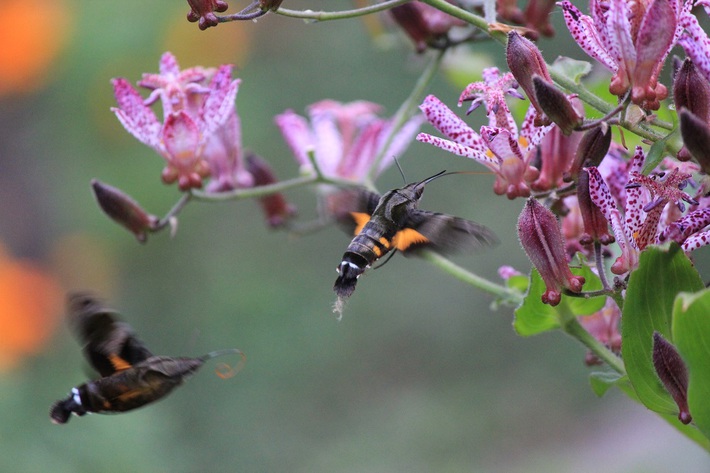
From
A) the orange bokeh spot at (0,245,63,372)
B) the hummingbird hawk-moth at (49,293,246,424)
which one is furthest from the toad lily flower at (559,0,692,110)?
the orange bokeh spot at (0,245,63,372)

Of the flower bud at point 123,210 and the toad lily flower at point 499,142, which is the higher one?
the toad lily flower at point 499,142

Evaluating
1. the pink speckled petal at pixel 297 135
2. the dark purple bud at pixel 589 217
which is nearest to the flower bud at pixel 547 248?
the dark purple bud at pixel 589 217

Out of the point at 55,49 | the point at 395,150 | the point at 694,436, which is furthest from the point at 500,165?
the point at 55,49

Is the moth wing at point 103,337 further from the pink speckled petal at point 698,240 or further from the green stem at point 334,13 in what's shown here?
the pink speckled petal at point 698,240

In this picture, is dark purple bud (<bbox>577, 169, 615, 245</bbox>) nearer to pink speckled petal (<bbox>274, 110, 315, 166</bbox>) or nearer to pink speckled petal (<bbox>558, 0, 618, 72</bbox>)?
pink speckled petal (<bbox>558, 0, 618, 72</bbox>)

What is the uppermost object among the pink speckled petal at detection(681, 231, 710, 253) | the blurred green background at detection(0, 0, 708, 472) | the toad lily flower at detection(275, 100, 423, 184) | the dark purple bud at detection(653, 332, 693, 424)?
the pink speckled petal at detection(681, 231, 710, 253)

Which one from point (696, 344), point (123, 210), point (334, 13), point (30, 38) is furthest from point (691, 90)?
point (30, 38)

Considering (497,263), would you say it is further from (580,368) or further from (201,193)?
(201,193)
